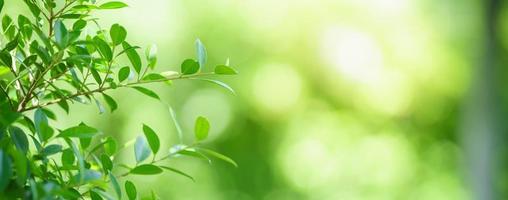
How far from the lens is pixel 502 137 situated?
4.09 metres

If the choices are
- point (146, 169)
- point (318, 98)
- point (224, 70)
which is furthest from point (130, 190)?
point (318, 98)

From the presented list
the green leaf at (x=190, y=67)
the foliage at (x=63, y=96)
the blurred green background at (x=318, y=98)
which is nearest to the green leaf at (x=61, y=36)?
the foliage at (x=63, y=96)

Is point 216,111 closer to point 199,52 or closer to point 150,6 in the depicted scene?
point 150,6

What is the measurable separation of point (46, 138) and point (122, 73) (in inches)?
4.8

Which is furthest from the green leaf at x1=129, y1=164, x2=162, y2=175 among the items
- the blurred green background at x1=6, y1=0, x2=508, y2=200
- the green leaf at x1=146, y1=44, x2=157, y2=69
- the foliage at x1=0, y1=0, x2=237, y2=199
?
the blurred green background at x1=6, y1=0, x2=508, y2=200

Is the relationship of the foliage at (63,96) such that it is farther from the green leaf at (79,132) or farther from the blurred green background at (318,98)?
the blurred green background at (318,98)

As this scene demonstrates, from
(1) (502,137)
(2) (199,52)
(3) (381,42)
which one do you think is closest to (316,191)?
(3) (381,42)

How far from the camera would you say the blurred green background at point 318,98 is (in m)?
4.84

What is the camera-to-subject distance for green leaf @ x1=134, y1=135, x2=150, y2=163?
0.69 metres

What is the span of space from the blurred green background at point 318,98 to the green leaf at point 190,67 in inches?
155

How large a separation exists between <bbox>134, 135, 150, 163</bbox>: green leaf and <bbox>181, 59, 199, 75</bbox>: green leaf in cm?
9

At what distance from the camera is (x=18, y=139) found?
537mm

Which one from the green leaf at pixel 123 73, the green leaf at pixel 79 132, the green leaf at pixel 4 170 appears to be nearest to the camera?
the green leaf at pixel 4 170

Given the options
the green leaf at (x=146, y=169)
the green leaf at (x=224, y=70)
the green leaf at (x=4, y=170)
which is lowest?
the green leaf at (x=4, y=170)
